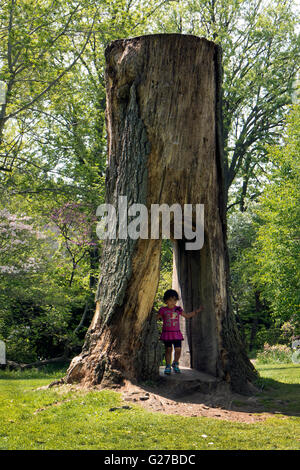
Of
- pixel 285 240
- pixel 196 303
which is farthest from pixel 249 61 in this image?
pixel 196 303

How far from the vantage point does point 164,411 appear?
6688mm

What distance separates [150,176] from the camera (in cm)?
809

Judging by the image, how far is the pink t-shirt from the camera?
8695 mm

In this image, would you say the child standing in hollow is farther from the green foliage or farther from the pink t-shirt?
the green foliage

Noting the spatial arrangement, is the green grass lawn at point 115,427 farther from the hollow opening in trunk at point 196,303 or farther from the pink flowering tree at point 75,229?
the pink flowering tree at point 75,229

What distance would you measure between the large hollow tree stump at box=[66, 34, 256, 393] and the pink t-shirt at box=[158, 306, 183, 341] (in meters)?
0.43

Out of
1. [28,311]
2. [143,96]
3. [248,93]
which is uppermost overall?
[248,93]

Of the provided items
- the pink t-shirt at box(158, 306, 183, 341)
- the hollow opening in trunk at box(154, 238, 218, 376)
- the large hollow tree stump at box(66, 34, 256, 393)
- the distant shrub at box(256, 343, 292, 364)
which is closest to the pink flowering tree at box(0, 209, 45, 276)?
the hollow opening in trunk at box(154, 238, 218, 376)

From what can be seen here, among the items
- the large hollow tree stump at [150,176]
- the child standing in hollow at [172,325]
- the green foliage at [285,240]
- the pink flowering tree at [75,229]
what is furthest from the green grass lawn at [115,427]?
the green foliage at [285,240]

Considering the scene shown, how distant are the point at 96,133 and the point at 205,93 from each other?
10.5 m

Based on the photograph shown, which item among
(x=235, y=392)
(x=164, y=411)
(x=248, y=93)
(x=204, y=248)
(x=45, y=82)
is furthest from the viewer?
(x=248, y=93)

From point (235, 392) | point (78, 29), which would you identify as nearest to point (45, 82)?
point (78, 29)

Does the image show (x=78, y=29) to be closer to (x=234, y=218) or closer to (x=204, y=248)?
(x=204, y=248)

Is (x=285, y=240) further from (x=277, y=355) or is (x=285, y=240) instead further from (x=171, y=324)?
(x=171, y=324)
